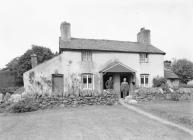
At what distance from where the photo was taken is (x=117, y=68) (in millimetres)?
23391

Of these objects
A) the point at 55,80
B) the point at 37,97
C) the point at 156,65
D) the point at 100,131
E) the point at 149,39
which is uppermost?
the point at 149,39

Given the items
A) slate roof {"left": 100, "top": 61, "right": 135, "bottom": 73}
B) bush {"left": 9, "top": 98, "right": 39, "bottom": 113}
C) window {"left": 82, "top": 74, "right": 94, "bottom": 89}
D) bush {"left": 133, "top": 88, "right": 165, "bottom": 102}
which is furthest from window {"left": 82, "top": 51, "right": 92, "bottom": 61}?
bush {"left": 9, "top": 98, "right": 39, "bottom": 113}

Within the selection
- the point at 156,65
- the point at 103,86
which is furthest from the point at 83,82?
the point at 156,65

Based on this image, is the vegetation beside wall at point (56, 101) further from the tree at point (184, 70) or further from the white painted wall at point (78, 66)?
the tree at point (184, 70)

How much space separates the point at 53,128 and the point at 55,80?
14.2 metres

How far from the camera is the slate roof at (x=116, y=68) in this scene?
2316 cm

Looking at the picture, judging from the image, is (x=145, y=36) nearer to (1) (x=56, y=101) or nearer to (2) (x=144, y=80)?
(2) (x=144, y=80)

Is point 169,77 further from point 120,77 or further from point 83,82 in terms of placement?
point 83,82

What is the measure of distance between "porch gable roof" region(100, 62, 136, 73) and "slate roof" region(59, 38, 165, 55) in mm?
1915

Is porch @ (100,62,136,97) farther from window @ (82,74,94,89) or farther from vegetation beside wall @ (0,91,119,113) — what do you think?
vegetation beside wall @ (0,91,119,113)

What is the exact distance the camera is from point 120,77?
24.9 m

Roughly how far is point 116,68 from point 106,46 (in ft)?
12.3

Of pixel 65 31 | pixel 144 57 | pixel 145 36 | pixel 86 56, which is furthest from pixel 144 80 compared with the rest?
pixel 65 31

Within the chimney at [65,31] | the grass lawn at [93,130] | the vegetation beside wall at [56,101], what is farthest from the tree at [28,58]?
the grass lawn at [93,130]
